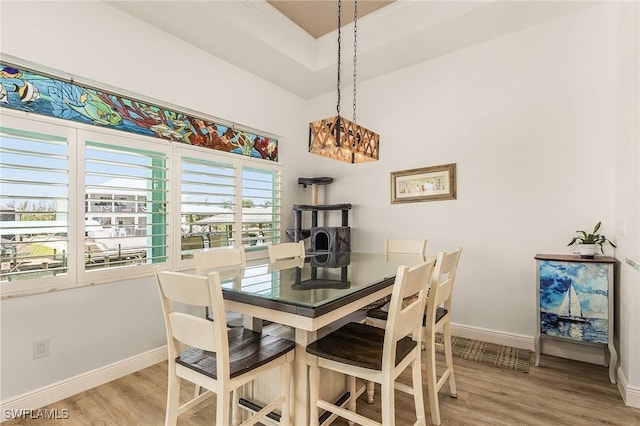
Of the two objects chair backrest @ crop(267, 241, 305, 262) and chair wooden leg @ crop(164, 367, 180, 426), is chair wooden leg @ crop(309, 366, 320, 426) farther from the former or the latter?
chair backrest @ crop(267, 241, 305, 262)

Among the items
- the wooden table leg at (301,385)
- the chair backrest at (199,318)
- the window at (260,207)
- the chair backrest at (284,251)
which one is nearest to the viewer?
the chair backrest at (199,318)

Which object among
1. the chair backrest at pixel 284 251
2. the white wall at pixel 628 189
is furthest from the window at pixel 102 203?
the white wall at pixel 628 189

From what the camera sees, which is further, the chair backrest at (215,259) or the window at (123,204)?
the window at (123,204)

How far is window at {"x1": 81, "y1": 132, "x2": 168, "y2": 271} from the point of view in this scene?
2480 mm

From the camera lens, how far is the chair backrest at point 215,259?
226cm

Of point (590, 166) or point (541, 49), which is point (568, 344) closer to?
point (590, 166)

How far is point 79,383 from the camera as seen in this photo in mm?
2320

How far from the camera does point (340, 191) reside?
4.32 m

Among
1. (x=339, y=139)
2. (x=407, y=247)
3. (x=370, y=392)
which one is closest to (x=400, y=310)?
(x=370, y=392)

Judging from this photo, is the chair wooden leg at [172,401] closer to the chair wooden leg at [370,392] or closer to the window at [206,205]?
the chair wooden leg at [370,392]

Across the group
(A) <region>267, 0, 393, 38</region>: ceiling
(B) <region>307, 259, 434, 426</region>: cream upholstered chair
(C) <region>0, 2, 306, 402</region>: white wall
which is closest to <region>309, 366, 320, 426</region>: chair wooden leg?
(B) <region>307, 259, 434, 426</region>: cream upholstered chair

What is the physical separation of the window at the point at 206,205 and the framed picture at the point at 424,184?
1883 millimetres

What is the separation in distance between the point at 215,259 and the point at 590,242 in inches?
114

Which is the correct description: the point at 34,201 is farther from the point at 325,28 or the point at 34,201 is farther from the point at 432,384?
the point at 325,28
